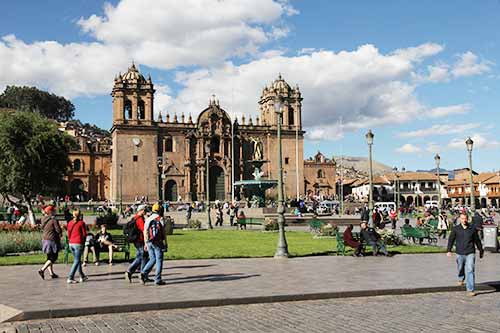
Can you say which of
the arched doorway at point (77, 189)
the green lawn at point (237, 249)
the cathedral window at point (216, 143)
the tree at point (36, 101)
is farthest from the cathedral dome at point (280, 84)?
the green lawn at point (237, 249)

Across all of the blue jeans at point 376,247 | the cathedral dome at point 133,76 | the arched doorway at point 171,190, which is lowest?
the blue jeans at point 376,247

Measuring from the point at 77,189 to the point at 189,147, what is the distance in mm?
16763

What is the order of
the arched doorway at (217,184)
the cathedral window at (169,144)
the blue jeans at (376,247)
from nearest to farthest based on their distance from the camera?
the blue jeans at (376,247), the cathedral window at (169,144), the arched doorway at (217,184)

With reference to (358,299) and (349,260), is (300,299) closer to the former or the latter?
(358,299)

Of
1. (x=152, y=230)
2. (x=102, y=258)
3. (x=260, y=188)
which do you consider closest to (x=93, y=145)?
(x=260, y=188)

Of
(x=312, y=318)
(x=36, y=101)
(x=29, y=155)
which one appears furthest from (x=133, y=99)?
(x=312, y=318)

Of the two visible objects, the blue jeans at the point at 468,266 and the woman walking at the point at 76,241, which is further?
the woman walking at the point at 76,241

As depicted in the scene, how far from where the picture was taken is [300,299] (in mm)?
9648

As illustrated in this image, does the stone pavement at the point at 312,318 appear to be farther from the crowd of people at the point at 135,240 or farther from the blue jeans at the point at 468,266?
the crowd of people at the point at 135,240

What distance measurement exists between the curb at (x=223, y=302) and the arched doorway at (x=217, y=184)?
5589cm

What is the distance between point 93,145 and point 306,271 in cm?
6892

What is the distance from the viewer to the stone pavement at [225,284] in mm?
8909

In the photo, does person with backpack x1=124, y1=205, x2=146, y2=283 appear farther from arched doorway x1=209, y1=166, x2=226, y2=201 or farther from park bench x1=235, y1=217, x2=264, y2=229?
arched doorway x1=209, y1=166, x2=226, y2=201

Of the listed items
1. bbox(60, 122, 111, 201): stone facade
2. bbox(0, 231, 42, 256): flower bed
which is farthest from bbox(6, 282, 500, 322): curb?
bbox(60, 122, 111, 201): stone facade
